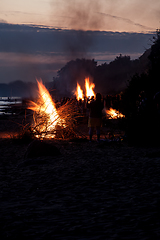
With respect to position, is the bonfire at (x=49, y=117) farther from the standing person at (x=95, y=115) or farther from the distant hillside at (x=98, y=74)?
the distant hillside at (x=98, y=74)

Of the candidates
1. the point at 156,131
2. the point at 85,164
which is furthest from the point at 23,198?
the point at 156,131

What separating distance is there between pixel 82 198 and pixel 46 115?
7.46 metres

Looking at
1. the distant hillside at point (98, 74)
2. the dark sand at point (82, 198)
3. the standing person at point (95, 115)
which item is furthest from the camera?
the distant hillside at point (98, 74)

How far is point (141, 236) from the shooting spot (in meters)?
3.21

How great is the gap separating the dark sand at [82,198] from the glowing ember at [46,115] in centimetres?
377

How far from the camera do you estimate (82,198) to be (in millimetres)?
4617

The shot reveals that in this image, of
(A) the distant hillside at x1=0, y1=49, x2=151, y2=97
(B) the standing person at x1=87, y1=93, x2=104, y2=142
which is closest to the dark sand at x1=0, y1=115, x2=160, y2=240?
(B) the standing person at x1=87, y1=93, x2=104, y2=142

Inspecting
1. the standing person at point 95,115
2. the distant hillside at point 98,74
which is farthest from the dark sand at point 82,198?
Answer: the distant hillside at point 98,74

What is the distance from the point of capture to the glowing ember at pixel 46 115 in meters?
11.8

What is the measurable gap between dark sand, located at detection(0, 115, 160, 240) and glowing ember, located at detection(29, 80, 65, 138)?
377cm

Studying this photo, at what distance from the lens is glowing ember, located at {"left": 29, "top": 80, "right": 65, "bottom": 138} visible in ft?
38.7

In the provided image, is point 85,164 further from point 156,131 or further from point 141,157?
point 156,131

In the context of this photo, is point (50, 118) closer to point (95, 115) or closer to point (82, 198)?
point (95, 115)

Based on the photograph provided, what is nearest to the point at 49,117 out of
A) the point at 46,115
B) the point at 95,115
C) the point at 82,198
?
the point at 46,115
